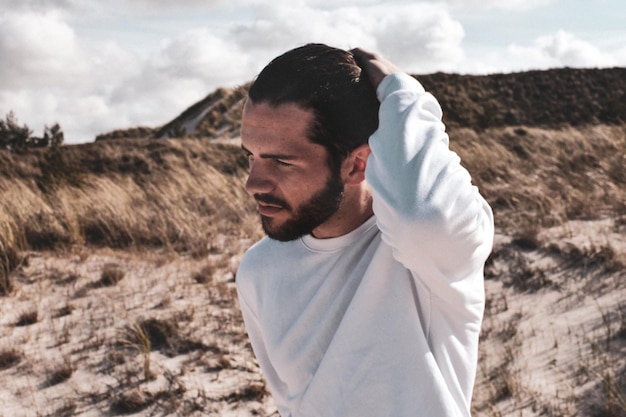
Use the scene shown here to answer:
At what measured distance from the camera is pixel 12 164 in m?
14.6

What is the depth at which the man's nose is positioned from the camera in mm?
1234

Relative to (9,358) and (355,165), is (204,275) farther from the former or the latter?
(355,165)

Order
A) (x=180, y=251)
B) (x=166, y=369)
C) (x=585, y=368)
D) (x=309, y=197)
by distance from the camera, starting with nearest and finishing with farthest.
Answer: (x=309, y=197)
(x=585, y=368)
(x=166, y=369)
(x=180, y=251)

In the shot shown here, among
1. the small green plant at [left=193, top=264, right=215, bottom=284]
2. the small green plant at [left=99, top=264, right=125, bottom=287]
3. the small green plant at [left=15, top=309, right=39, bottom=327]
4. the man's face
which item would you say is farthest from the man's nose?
the small green plant at [left=99, top=264, right=125, bottom=287]

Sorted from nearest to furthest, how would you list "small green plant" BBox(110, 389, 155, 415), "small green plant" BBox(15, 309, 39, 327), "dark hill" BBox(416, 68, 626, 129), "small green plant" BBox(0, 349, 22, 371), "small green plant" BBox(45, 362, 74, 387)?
"small green plant" BBox(110, 389, 155, 415) < "small green plant" BBox(45, 362, 74, 387) < "small green plant" BBox(0, 349, 22, 371) < "small green plant" BBox(15, 309, 39, 327) < "dark hill" BBox(416, 68, 626, 129)

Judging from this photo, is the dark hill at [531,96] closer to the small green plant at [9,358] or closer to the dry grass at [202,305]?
the dry grass at [202,305]

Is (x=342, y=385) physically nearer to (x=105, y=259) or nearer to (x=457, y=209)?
(x=457, y=209)

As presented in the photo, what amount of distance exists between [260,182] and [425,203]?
375 mm

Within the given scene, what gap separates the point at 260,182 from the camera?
4.06ft

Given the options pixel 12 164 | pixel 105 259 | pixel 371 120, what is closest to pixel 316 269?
pixel 371 120

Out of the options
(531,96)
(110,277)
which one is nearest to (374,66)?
(110,277)

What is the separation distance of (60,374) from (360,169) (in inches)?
133

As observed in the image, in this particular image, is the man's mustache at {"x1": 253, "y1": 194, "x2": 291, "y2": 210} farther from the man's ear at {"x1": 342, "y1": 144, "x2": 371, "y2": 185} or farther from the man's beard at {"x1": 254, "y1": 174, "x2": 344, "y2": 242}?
the man's ear at {"x1": 342, "y1": 144, "x2": 371, "y2": 185}

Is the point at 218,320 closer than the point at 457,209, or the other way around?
the point at 457,209
